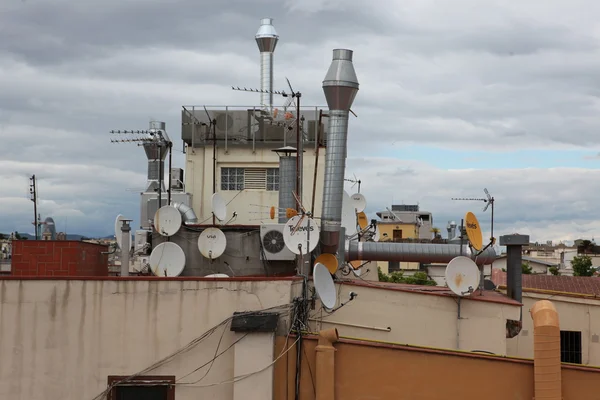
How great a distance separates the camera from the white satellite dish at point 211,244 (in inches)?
1043

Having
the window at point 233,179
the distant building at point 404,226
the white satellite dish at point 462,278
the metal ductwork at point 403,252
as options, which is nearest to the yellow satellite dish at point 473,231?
the white satellite dish at point 462,278

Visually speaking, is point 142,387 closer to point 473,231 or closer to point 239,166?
point 473,231

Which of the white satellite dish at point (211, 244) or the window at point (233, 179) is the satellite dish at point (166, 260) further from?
the window at point (233, 179)

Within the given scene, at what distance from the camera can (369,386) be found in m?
19.2

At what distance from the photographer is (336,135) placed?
2573 centimetres

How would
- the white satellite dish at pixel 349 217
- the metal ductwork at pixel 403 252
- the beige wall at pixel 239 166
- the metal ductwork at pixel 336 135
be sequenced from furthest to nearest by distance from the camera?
the beige wall at pixel 239 166
the white satellite dish at pixel 349 217
the metal ductwork at pixel 403 252
the metal ductwork at pixel 336 135

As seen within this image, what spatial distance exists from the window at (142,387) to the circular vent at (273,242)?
26.1ft

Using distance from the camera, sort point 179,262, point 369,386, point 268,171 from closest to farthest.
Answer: point 369,386
point 179,262
point 268,171

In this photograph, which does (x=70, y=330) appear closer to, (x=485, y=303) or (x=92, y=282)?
(x=92, y=282)

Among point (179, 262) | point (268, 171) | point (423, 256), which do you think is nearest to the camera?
point (179, 262)

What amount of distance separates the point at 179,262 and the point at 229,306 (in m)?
5.61

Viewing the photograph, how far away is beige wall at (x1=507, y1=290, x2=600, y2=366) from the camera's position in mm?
31484

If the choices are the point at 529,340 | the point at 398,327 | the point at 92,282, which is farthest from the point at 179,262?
the point at 529,340

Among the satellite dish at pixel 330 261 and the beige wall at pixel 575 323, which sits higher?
the satellite dish at pixel 330 261
